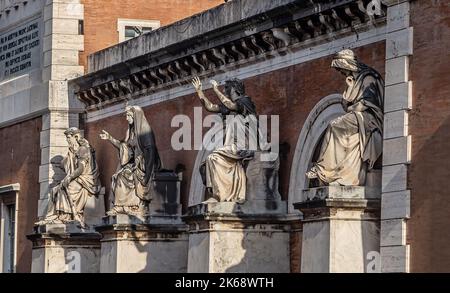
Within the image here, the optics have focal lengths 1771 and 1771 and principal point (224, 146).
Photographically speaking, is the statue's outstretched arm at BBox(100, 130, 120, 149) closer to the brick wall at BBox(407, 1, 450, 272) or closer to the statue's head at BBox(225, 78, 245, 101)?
the statue's head at BBox(225, 78, 245, 101)

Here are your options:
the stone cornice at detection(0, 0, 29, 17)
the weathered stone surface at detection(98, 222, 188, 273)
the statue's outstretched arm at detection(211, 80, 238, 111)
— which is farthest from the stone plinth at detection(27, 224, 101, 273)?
the statue's outstretched arm at detection(211, 80, 238, 111)

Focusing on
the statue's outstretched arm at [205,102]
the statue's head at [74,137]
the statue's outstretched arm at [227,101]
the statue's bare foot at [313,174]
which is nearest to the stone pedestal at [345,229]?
the statue's bare foot at [313,174]

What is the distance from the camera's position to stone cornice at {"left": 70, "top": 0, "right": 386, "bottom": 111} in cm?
2505

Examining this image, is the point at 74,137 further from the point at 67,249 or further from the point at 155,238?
the point at 155,238

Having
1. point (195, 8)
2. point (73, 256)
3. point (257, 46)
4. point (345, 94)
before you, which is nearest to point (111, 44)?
point (195, 8)

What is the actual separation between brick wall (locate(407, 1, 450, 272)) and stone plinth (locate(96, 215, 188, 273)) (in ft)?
25.9

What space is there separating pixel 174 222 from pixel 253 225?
374 centimetres

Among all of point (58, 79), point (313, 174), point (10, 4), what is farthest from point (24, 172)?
point (313, 174)

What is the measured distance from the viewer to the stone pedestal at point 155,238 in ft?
97.1

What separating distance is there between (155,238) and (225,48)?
364 cm

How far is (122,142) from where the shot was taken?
30.3 meters

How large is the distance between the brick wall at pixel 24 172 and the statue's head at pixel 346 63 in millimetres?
12254

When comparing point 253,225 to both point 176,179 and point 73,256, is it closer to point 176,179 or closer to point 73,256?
point 176,179

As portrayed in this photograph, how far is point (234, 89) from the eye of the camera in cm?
2702
